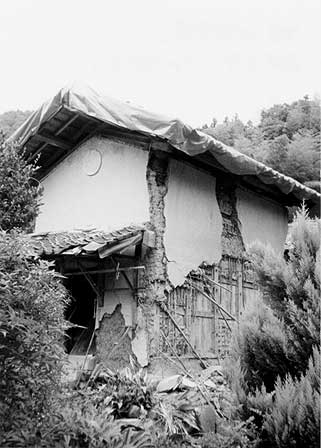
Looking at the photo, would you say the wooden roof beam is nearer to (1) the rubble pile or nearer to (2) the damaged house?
(2) the damaged house

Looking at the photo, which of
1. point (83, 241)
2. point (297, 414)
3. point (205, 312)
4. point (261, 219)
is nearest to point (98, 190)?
point (83, 241)

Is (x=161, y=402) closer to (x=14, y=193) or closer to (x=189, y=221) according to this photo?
(x=14, y=193)

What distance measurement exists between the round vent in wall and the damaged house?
2 centimetres

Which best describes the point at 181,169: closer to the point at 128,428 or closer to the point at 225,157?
the point at 225,157

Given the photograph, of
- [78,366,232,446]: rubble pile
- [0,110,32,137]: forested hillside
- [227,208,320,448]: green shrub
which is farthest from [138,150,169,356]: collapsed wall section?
[0,110,32,137]: forested hillside

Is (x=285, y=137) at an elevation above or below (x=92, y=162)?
above

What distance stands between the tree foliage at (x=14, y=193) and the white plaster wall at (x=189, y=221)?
238 cm

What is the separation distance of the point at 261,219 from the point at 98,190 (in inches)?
150

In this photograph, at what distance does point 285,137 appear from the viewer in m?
18.2

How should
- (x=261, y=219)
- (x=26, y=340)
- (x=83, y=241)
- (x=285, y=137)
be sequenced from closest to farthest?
(x=26, y=340) < (x=83, y=241) < (x=261, y=219) < (x=285, y=137)

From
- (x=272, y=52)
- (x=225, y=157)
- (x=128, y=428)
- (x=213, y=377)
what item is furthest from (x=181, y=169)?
(x=128, y=428)

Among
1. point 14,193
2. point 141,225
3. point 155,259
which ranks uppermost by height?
point 14,193

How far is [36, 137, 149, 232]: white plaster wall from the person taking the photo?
9148mm

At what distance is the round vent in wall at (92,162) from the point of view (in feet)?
32.4
